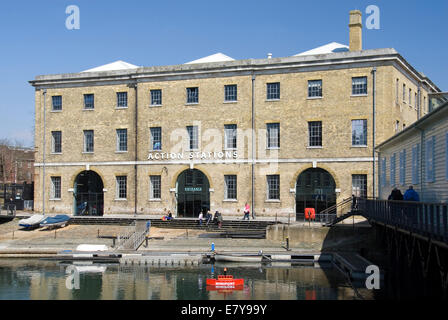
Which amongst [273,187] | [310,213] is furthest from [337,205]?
[273,187]

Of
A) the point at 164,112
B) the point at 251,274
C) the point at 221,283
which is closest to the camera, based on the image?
the point at 221,283

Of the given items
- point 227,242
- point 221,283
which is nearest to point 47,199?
point 227,242

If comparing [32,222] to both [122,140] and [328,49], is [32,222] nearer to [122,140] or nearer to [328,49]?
[122,140]

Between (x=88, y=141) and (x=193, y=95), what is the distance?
418 inches

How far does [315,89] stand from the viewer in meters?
46.2

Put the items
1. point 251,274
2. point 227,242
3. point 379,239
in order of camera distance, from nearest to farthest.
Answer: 1. point 251,274
2. point 379,239
3. point 227,242

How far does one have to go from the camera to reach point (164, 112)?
50.4 m

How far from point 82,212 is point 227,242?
17568 millimetres

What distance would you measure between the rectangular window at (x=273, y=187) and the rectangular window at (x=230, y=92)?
695 cm

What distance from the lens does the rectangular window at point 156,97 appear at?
166 feet

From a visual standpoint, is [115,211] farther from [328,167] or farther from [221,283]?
[221,283]

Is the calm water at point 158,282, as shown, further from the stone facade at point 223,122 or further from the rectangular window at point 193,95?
the rectangular window at point 193,95

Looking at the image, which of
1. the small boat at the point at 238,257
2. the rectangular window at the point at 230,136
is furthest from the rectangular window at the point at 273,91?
the small boat at the point at 238,257

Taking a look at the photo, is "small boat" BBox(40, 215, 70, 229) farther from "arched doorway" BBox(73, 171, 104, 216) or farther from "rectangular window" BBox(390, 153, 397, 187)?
Answer: "rectangular window" BBox(390, 153, 397, 187)
